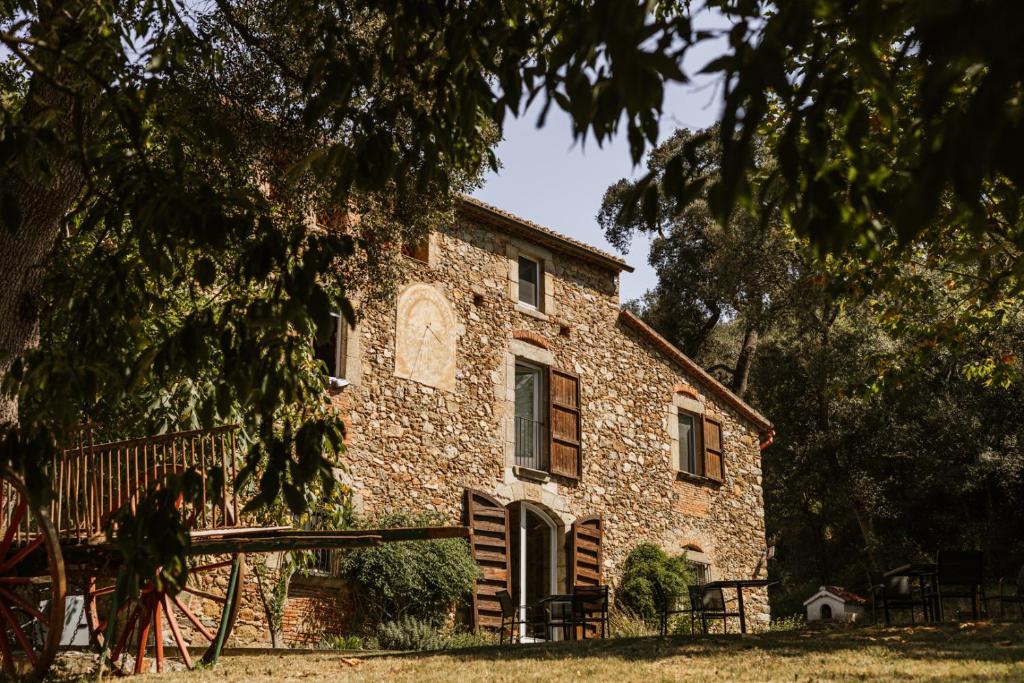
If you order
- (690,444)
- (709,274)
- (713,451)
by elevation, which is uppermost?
(709,274)

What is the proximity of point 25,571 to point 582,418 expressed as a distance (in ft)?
33.5

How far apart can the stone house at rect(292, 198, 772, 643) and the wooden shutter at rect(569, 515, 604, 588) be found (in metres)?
0.03

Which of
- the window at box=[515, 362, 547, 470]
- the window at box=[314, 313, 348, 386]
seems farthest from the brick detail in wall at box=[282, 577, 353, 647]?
Answer: the window at box=[515, 362, 547, 470]

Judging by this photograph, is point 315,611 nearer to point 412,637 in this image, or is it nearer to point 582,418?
point 412,637

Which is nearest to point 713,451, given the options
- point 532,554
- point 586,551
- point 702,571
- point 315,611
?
point 702,571

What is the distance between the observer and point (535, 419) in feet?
50.8

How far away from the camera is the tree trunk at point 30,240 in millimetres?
5117

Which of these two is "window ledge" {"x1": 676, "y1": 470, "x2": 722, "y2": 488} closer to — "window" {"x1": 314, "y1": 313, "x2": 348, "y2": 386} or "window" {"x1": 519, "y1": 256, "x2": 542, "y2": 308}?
"window" {"x1": 519, "y1": 256, "x2": 542, "y2": 308}

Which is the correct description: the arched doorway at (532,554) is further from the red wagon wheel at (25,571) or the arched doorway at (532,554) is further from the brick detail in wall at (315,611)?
the red wagon wheel at (25,571)

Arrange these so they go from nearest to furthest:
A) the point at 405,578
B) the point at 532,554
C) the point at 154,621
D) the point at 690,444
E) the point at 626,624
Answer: the point at 154,621, the point at 405,578, the point at 626,624, the point at 532,554, the point at 690,444

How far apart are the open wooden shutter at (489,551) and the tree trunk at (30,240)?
8801 mm

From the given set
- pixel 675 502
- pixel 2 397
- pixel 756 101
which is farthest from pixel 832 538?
pixel 756 101

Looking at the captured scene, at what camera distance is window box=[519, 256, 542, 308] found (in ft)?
52.1

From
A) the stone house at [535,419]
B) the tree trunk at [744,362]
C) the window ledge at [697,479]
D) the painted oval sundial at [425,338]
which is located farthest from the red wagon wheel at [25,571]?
the tree trunk at [744,362]
